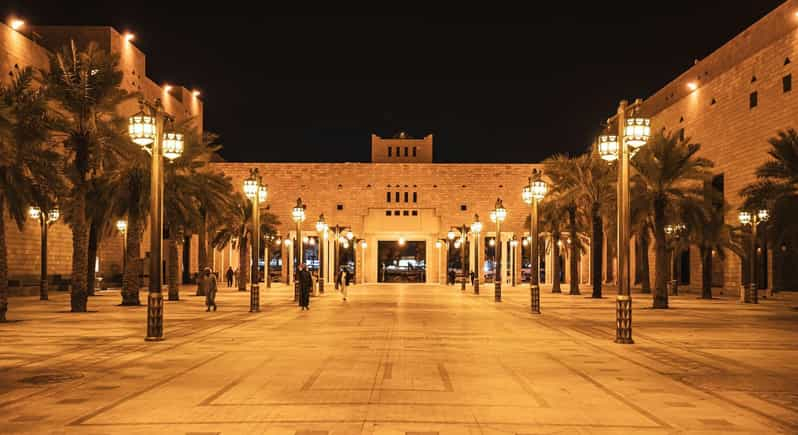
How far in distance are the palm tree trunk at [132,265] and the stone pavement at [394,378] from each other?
8.70 m

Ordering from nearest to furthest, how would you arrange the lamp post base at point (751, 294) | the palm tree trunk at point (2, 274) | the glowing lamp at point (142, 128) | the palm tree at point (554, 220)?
the glowing lamp at point (142, 128) → the palm tree trunk at point (2, 274) → the lamp post base at point (751, 294) → the palm tree at point (554, 220)

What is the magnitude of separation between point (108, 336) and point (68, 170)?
39.0ft

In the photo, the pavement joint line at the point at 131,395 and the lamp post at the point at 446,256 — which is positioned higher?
the lamp post at the point at 446,256

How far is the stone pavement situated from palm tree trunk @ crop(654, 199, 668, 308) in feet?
29.5

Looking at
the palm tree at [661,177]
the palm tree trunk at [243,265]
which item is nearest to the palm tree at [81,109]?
the palm tree at [661,177]

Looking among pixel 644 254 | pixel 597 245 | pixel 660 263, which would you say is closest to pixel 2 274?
pixel 660 263

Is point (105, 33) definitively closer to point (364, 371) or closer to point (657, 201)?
point (657, 201)

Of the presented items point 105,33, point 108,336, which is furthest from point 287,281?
point 108,336

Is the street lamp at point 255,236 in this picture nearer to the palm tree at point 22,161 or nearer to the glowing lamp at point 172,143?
the palm tree at point 22,161

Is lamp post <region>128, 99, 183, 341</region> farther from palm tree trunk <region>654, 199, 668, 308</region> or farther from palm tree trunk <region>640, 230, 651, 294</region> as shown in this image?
palm tree trunk <region>640, 230, 651, 294</region>

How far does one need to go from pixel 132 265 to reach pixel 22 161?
32.4ft

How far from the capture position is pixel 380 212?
8125 cm

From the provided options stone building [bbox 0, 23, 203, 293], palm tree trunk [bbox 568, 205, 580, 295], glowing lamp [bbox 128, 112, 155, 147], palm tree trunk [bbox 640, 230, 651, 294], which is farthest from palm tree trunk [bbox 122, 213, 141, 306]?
palm tree trunk [bbox 640, 230, 651, 294]

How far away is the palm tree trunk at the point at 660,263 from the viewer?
33.8 m
